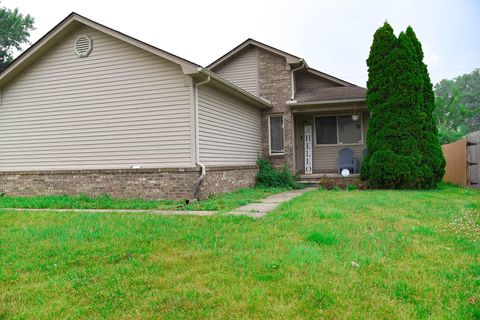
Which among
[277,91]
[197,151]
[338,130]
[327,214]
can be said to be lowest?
[327,214]

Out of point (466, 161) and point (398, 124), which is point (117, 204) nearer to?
point (398, 124)

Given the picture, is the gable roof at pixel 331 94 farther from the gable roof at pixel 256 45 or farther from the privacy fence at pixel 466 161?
the privacy fence at pixel 466 161

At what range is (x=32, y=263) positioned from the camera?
156 inches

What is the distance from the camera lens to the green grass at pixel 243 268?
111 inches

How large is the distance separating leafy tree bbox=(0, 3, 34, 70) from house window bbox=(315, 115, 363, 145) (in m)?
25.8

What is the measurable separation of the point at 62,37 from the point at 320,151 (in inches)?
379

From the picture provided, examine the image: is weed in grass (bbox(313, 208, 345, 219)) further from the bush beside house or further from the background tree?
the background tree

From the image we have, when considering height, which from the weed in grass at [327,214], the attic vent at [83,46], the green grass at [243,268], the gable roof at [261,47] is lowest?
the green grass at [243,268]

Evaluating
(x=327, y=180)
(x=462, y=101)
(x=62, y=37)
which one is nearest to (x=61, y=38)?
A: (x=62, y=37)

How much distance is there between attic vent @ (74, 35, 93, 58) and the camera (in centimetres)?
995

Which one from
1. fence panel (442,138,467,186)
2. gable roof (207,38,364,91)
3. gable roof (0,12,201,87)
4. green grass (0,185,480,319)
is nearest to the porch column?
gable roof (207,38,364,91)

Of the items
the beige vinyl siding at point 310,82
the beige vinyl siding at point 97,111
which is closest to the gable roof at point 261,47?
the beige vinyl siding at point 310,82

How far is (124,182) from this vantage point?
30.6 feet

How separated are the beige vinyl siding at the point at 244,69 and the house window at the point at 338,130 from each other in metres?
2.95
